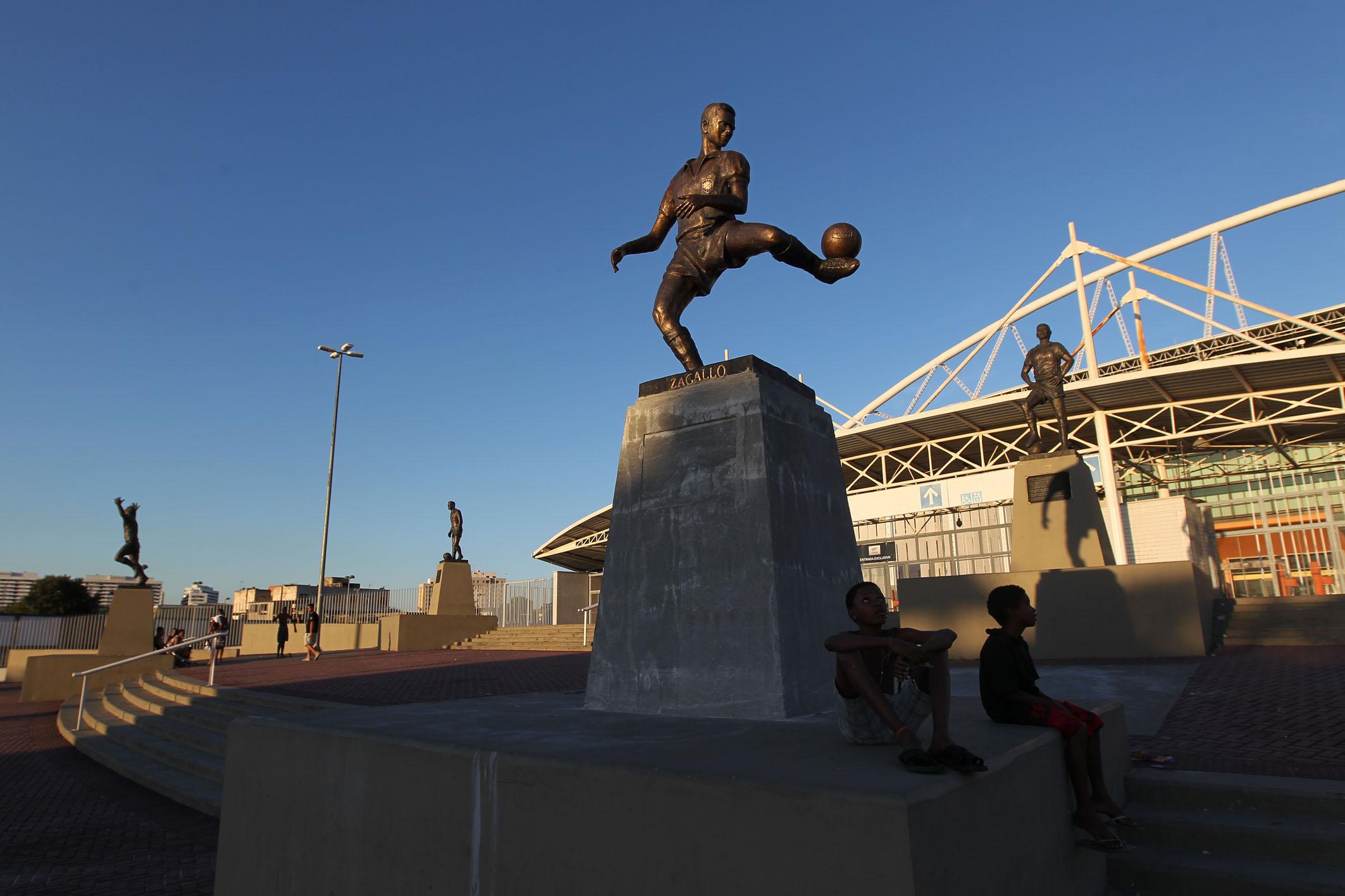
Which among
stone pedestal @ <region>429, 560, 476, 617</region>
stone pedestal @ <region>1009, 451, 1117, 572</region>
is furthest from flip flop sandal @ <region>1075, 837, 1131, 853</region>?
stone pedestal @ <region>429, 560, 476, 617</region>

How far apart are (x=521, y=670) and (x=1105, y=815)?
12.3 metres

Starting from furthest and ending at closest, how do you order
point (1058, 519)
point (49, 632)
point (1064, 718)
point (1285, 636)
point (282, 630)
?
point (49, 632)
point (282, 630)
point (1058, 519)
point (1285, 636)
point (1064, 718)

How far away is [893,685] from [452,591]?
24.9 metres

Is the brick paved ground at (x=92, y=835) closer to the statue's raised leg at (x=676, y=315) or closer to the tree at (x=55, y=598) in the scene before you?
the statue's raised leg at (x=676, y=315)

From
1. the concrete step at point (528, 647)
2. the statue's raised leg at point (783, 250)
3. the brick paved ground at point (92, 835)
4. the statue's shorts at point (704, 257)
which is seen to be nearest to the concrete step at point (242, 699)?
the brick paved ground at point (92, 835)

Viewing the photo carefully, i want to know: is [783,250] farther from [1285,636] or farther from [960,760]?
[1285,636]

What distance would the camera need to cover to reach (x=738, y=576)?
4676 mm

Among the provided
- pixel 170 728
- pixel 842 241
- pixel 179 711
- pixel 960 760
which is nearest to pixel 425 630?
pixel 179 711

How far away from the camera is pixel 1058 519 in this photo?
13.6 meters

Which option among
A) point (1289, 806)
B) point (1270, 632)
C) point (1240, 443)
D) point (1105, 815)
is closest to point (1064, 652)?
point (1270, 632)

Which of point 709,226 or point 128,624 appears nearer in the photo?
point 709,226

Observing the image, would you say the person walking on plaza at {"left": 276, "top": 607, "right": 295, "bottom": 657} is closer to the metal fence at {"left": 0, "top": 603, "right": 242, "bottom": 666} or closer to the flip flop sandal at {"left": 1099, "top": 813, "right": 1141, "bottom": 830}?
the metal fence at {"left": 0, "top": 603, "right": 242, "bottom": 666}

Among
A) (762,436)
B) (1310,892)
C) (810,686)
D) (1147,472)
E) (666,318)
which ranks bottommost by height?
(1310,892)

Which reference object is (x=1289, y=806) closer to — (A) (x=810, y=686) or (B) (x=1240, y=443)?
(A) (x=810, y=686)
